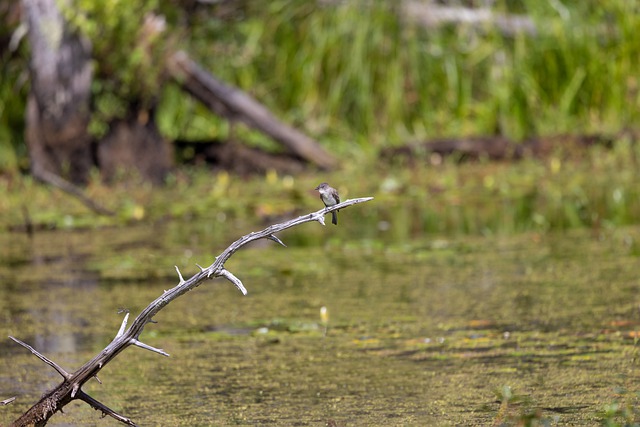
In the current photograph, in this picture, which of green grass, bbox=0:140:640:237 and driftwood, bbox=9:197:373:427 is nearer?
driftwood, bbox=9:197:373:427

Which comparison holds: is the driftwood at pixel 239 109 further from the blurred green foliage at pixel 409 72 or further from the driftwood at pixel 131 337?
the driftwood at pixel 131 337

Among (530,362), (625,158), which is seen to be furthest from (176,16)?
(530,362)

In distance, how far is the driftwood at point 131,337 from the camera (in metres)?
2.81

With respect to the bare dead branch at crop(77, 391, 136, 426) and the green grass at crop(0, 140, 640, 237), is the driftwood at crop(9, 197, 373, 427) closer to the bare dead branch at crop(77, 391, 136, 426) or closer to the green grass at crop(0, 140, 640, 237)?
the bare dead branch at crop(77, 391, 136, 426)

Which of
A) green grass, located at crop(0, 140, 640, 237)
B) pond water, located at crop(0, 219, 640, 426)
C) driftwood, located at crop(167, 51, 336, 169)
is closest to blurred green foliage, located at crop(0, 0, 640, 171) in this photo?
driftwood, located at crop(167, 51, 336, 169)

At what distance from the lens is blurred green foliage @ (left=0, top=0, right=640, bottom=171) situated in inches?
438

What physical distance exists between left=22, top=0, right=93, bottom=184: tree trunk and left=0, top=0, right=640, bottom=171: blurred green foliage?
4.12 feet

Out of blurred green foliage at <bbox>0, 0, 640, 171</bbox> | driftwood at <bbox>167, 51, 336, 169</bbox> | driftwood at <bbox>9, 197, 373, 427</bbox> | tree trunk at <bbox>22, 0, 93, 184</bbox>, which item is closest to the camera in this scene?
driftwood at <bbox>9, 197, 373, 427</bbox>

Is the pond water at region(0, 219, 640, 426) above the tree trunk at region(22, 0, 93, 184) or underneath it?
underneath

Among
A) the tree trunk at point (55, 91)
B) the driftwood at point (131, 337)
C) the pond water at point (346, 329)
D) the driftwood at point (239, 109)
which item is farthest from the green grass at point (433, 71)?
the driftwood at point (131, 337)

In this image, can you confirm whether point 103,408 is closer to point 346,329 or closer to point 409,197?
point 346,329

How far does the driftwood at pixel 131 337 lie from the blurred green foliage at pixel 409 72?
25.2ft

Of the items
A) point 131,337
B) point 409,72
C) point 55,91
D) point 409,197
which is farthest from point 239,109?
point 131,337

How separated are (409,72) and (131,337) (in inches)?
359
